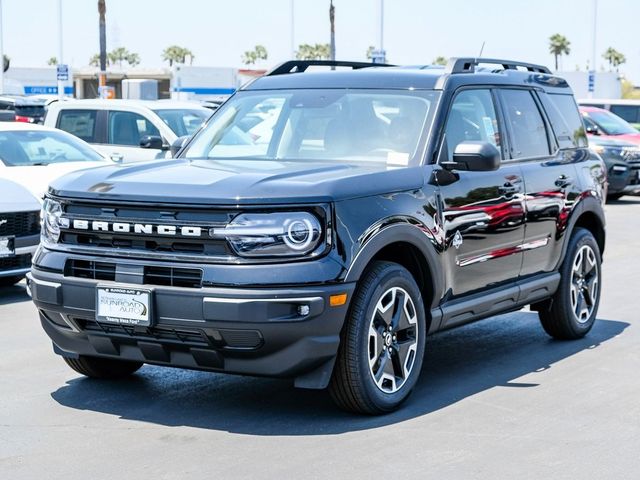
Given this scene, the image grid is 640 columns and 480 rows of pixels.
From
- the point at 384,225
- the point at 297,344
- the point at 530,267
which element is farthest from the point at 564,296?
the point at 297,344

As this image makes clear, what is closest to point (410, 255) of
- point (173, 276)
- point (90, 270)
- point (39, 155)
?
point (173, 276)

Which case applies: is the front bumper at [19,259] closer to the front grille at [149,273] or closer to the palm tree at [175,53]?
the front grille at [149,273]

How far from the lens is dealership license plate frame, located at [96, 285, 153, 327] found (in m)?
5.82

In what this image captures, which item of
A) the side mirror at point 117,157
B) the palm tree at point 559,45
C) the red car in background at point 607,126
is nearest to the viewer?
the side mirror at point 117,157

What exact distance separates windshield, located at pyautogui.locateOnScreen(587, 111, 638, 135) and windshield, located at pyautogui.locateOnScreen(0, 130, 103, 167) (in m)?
13.0

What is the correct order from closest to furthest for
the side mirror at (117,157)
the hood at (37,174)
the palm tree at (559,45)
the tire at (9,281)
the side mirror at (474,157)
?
the side mirror at (474,157)
the tire at (9,281)
the hood at (37,174)
the side mirror at (117,157)
the palm tree at (559,45)

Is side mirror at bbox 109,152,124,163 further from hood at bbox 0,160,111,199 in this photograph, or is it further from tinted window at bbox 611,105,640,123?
tinted window at bbox 611,105,640,123

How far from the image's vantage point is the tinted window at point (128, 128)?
667 inches

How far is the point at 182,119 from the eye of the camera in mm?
17375

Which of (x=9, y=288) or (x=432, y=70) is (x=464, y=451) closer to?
(x=432, y=70)

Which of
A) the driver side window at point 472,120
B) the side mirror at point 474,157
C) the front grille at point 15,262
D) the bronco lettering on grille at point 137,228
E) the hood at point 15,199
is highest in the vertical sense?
the driver side window at point 472,120

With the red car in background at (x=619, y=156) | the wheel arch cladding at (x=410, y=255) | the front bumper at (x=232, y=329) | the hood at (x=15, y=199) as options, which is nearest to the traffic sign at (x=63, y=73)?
the red car in background at (x=619, y=156)

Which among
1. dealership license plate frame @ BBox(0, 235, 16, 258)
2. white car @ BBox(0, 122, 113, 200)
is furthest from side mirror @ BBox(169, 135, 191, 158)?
white car @ BBox(0, 122, 113, 200)

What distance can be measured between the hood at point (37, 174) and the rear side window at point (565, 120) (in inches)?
220
